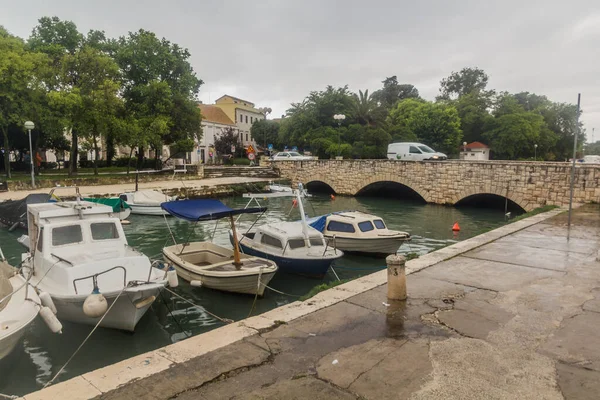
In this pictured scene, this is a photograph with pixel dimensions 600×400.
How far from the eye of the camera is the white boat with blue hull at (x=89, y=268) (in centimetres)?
809

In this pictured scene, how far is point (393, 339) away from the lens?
596 centimetres

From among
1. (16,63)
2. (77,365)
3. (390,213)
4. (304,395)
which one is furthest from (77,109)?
(304,395)

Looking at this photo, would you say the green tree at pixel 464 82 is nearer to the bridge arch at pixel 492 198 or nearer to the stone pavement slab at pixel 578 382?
the bridge arch at pixel 492 198

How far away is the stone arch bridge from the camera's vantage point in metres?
23.3

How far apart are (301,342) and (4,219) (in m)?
20.7

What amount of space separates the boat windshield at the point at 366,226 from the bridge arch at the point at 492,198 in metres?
14.6

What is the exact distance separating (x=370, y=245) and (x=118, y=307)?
9.30 meters

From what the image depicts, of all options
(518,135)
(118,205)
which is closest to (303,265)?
(118,205)

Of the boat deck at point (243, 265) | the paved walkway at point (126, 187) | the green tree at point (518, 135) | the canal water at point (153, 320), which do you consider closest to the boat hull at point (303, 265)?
the canal water at point (153, 320)

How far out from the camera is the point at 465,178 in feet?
92.4

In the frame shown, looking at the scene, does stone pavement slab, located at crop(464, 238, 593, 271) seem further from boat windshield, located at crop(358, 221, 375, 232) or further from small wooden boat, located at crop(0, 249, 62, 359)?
small wooden boat, located at crop(0, 249, 62, 359)

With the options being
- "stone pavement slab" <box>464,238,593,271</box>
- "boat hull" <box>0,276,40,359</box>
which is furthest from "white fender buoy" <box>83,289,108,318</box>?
"stone pavement slab" <box>464,238,593,271</box>

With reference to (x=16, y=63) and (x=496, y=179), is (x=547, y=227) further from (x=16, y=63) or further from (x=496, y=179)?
(x=16, y=63)

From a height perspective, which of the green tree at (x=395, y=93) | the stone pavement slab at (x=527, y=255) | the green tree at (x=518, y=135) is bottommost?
the stone pavement slab at (x=527, y=255)
